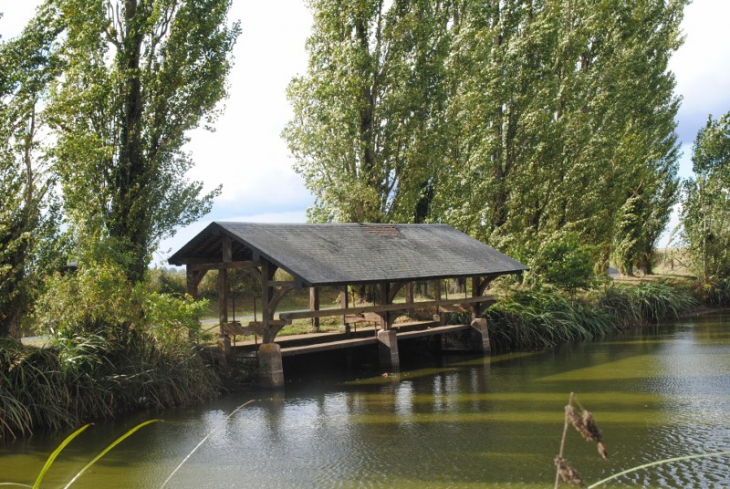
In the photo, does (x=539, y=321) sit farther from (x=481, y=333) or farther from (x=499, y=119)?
(x=499, y=119)

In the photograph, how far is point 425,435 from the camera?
1019 cm

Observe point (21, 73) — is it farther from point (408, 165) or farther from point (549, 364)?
point (549, 364)

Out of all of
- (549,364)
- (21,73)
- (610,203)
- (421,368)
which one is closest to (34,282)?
(21,73)

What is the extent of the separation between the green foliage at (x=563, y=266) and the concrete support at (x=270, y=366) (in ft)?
36.2

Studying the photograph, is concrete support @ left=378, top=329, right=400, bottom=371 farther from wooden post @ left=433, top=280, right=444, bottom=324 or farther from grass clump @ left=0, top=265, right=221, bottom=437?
grass clump @ left=0, top=265, right=221, bottom=437

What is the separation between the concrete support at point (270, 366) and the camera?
46.1 ft

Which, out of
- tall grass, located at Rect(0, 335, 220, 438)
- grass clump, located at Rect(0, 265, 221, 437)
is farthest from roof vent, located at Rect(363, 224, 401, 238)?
tall grass, located at Rect(0, 335, 220, 438)

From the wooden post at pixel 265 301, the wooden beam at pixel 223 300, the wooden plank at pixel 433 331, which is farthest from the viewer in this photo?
the wooden plank at pixel 433 331

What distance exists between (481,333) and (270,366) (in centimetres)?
673

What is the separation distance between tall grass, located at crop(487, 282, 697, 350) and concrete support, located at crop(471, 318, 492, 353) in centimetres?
80

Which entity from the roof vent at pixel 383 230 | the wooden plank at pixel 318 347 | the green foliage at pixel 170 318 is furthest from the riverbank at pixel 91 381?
the roof vent at pixel 383 230

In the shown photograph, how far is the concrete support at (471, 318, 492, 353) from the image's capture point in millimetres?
18766

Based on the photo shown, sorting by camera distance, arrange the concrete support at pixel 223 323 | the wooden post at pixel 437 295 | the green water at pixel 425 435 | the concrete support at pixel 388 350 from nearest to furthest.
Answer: the green water at pixel 425 435
the concrete support at pixel 223 323
the concrete support at pixel 388 350
the wooden post at pixel 437 295

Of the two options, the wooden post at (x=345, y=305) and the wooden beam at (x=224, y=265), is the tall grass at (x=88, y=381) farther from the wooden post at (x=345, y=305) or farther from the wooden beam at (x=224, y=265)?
the wooden post at (x=345, y=305)
